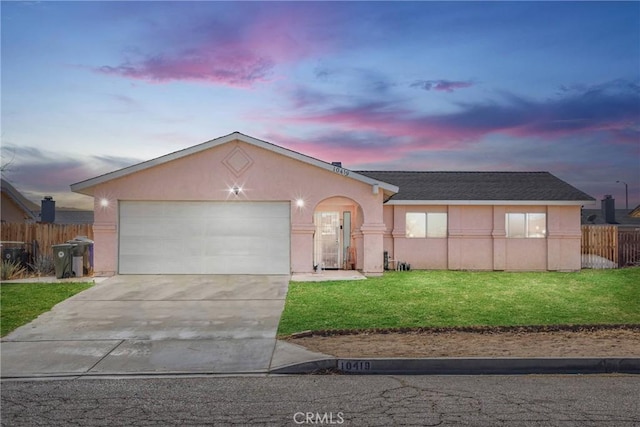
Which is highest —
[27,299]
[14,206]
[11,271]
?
[14,206]

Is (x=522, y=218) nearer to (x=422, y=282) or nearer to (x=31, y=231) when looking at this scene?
(x=422, y=282)

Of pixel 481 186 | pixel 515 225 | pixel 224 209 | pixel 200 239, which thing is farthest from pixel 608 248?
pixel 200 239

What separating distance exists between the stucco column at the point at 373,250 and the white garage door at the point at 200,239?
8.74 ft

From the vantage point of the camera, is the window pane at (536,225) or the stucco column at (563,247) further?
the window pane at (536,225)

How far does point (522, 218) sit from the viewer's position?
71.5 ft

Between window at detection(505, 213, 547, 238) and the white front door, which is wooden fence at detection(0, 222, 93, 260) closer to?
the white front door

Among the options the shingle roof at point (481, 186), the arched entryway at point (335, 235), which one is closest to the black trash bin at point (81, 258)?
the arched entryway at point (335, 235)

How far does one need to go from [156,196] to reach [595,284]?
46.4ft

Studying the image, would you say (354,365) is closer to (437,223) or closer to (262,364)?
(262,364)

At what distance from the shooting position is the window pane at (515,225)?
21719 millimetres

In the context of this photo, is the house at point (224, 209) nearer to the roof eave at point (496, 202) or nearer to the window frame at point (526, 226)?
the roof eave at point (496, 202)

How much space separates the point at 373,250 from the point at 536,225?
Answer: 7.56 m

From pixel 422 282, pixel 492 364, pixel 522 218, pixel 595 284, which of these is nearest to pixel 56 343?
pixel 492 364

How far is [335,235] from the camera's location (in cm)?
2131
